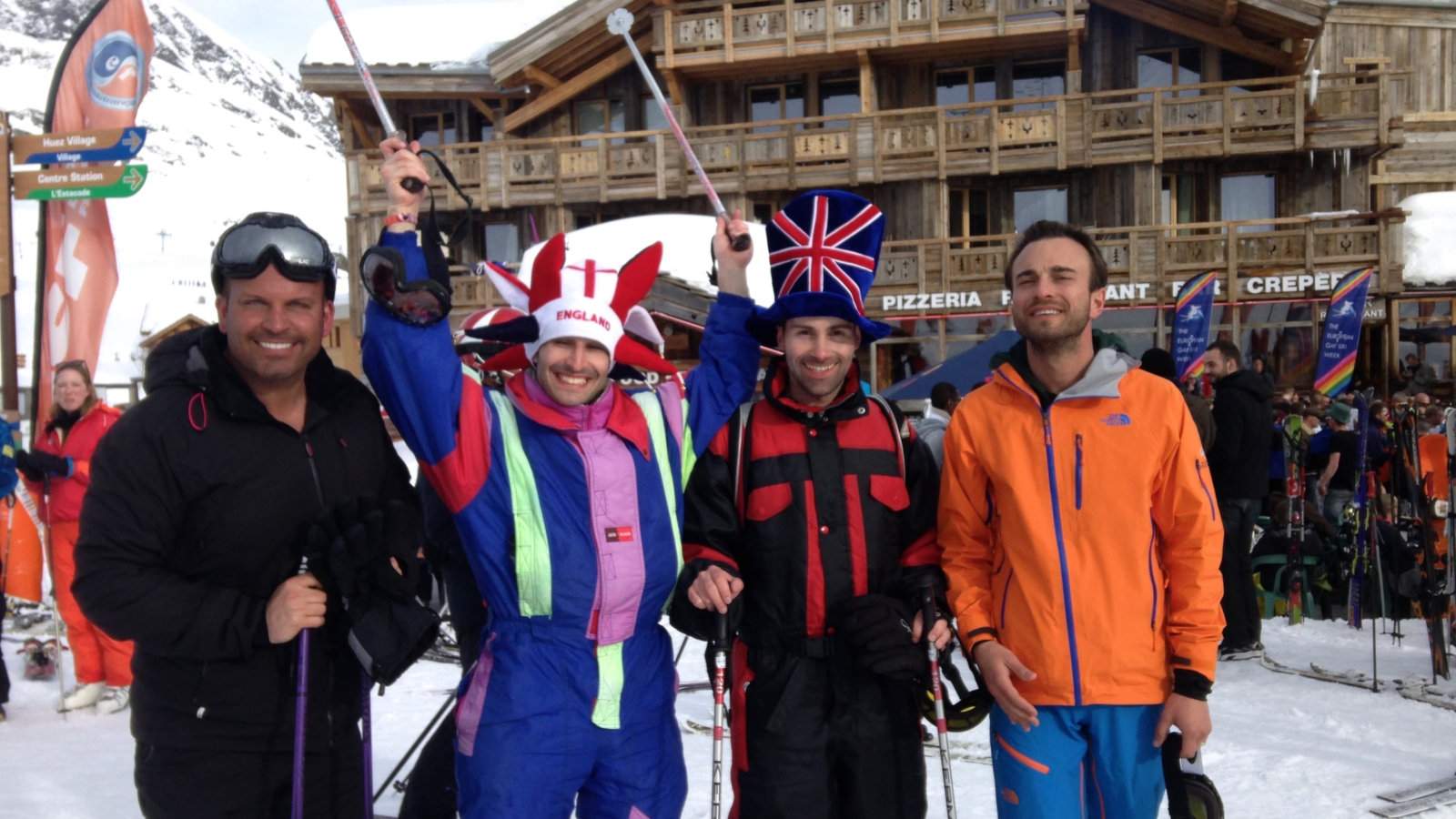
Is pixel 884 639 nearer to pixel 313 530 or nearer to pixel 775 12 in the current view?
pixel 313 530

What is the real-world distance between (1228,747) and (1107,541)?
3.15m

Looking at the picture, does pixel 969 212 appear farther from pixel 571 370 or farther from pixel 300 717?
pixel 300 717

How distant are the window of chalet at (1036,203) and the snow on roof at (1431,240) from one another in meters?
5.97

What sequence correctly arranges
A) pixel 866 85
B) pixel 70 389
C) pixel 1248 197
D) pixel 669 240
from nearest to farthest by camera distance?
pixel 70 389
pixel 669 240
pixel 1248 197
pixel 866 85

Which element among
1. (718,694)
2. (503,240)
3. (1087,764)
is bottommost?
(1087,764)

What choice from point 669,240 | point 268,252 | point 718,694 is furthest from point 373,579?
point 669,240

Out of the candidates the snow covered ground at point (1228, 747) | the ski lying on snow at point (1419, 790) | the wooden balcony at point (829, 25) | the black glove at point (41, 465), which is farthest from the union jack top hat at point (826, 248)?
the wooden balcony at point (829, 25)

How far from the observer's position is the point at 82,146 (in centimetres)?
776

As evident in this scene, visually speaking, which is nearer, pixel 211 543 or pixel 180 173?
pixel 211 543

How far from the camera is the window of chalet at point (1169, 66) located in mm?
20141

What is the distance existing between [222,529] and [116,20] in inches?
310

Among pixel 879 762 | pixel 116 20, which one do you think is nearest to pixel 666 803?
pixel 879 762

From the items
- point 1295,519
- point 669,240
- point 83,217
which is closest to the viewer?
point 83,217

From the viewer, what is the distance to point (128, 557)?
2.14 meters
